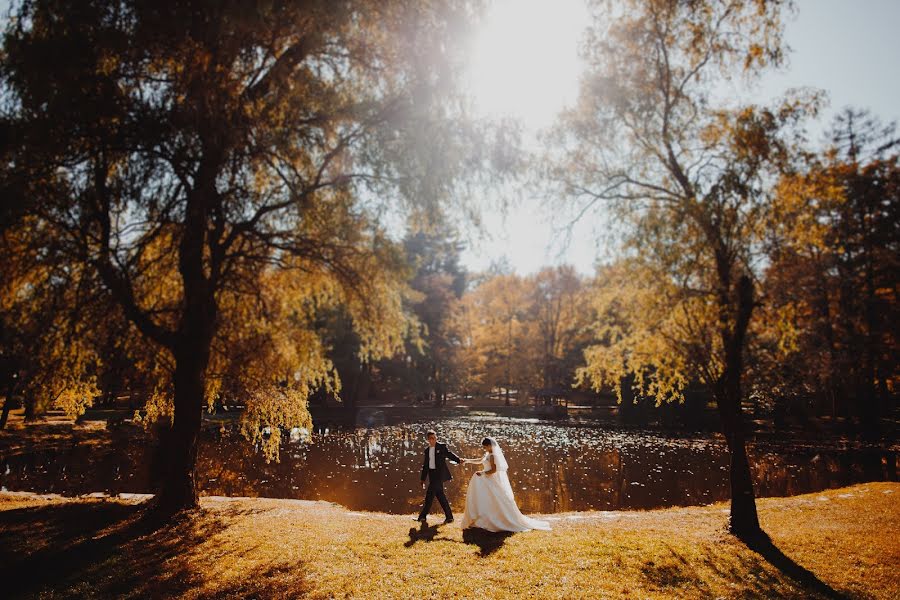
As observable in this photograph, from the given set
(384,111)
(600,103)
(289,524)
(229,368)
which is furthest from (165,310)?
(600,103)

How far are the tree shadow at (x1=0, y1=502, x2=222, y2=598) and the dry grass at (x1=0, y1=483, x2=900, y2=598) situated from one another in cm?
3

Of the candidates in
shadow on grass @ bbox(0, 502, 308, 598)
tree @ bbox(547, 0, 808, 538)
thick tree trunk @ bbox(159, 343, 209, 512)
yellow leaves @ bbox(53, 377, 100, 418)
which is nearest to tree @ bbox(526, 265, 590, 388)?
tree @ bbox(547, 0, 808, 538)

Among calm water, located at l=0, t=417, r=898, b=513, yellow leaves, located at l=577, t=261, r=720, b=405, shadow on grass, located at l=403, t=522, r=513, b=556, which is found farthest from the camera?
calm water, located at l=0, t=417, r=898, b=513

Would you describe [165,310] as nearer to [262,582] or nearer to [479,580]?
[262,582]

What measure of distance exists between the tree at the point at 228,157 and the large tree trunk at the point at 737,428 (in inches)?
236

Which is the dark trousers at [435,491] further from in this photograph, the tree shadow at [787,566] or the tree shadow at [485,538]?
the tree shadow at [787,566]

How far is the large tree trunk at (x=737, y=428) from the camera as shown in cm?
842

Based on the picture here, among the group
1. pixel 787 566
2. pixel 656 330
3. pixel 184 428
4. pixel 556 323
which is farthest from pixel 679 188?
pixel 556 323

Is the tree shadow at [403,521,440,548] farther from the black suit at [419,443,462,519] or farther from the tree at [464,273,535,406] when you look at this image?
the tree at [464,273,535,406]

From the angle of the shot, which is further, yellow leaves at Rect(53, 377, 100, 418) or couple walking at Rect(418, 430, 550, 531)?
couple walking at Rect(418, 430, 550, 531)

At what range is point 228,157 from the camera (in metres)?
7.37

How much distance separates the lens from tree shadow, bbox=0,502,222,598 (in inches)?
228

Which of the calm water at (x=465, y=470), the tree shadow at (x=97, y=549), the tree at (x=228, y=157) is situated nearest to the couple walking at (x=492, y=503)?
the tree at (x=228, y=157)

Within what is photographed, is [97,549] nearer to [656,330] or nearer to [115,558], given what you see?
[115,558]
